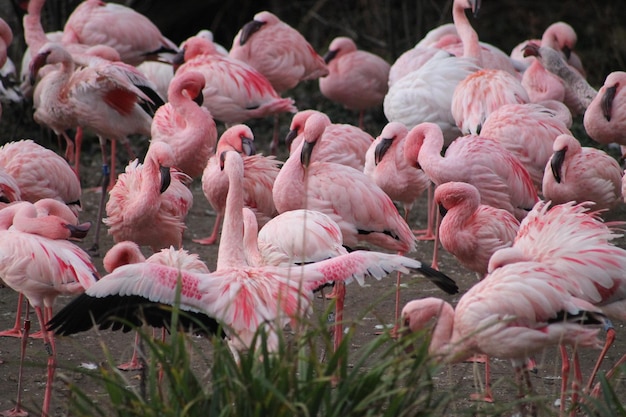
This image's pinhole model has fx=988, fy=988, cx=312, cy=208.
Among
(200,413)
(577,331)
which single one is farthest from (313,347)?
(577,331)

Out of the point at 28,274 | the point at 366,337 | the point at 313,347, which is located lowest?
the point at 366,337

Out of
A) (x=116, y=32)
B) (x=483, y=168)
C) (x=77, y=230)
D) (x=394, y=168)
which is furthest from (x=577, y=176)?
(x=116, y=32)

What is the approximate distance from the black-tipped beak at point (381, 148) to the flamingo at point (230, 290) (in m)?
2.21

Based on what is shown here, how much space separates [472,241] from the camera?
5.05 metres

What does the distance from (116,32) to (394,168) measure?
3.76 metres

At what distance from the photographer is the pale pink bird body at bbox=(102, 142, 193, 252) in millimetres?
5539

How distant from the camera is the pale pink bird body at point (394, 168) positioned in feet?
20.5

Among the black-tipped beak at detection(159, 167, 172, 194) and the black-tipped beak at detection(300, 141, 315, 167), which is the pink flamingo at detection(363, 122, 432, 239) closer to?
the black-tipped beak at detection(300, 141, 315, 167)

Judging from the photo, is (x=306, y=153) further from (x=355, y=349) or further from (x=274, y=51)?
(x=274, y=51)

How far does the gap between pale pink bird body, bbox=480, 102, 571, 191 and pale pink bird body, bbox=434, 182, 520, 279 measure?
1.33 m

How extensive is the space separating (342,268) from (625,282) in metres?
1.22

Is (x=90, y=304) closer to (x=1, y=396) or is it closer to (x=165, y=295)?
(x=165, y=295)

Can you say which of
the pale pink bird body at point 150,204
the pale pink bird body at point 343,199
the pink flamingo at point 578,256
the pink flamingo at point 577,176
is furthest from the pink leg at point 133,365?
the pink flamingo at point 577,176

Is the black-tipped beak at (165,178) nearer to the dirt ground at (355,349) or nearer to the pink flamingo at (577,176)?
the dirt ground at (355,349)
